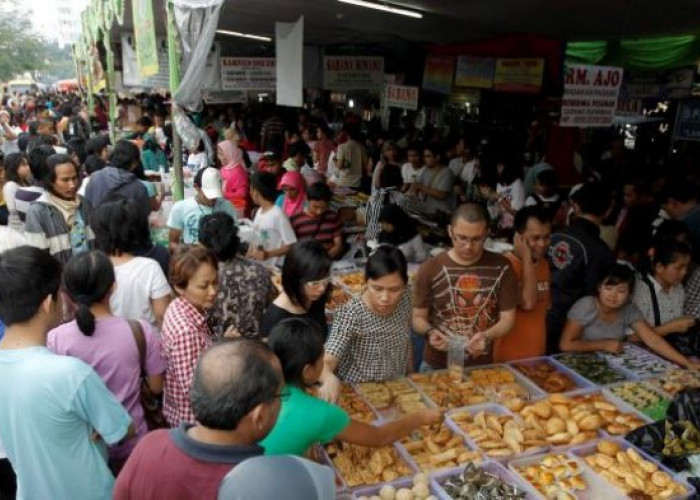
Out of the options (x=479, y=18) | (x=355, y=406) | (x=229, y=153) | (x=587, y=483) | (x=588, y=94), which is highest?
(x=479, y=18)

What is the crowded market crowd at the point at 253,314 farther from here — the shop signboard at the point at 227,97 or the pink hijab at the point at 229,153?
the shop signboard at the point at 227,97

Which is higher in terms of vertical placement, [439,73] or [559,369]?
[439,73]

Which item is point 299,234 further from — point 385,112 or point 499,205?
point 385,112

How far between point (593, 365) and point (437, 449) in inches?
53.0

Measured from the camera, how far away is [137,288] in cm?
295

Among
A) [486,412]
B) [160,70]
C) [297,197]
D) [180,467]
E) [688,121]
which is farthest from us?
[688,121]

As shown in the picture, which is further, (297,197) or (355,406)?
(297,197)

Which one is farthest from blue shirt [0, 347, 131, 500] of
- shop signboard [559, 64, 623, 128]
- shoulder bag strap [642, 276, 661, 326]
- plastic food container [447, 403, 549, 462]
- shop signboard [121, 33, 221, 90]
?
shop signboard [121, 33, 221, 90]

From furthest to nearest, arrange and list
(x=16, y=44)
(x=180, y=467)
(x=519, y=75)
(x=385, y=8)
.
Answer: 1. (x=16, y=44)
2. (x=519, y=75)
3. (x=385, y=8)
4. (x=180, y=467)

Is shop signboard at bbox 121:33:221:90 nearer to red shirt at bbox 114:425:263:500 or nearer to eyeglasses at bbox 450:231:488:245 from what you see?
eyeglasses at bbox 450:231:488:245

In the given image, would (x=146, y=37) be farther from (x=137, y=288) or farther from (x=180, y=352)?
(x=180, y=352)

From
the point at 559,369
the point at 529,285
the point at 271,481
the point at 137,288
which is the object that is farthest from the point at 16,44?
the point at 271,481

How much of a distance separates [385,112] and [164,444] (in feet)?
39.5

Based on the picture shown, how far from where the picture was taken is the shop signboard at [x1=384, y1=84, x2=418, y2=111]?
910cm
